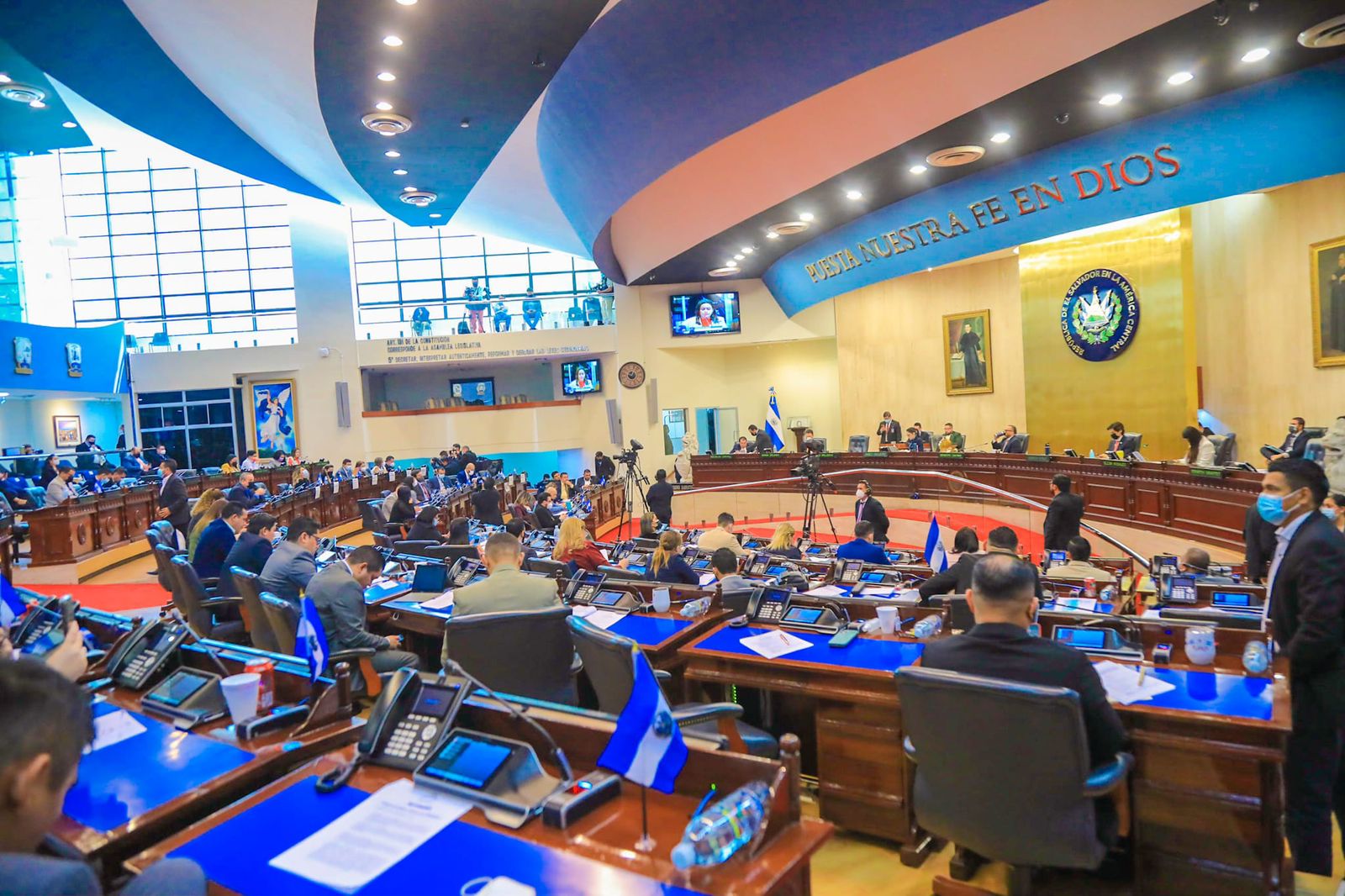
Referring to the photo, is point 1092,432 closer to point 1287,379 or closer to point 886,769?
point 1287,379

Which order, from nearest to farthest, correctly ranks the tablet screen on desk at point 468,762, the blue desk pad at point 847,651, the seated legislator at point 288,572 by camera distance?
the tablet screen on desk at point 468,762 → the blue desk pad at point 847,651 → the seated legislator at point 288,572

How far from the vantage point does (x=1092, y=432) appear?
41.4 feet

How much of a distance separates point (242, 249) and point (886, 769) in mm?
22456

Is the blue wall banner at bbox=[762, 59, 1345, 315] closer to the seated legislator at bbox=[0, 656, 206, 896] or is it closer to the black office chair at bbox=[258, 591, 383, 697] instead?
the black office chair at bbox=[258, 591, 383, 697]

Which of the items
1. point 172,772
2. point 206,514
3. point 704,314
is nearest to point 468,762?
point 172,772

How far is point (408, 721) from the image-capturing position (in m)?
2.26

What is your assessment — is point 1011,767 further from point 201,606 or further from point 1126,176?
point 1126,176

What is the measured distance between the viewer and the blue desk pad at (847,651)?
3194mm

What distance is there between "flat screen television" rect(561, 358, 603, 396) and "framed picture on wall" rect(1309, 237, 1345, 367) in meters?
13.5

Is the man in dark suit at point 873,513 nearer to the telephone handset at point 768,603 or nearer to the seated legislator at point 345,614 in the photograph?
the telephone handset at point 768,603

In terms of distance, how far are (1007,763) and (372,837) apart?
5.22ft

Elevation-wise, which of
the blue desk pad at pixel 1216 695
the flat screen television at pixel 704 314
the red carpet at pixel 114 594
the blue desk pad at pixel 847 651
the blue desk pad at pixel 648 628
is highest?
the flat screen television at pixel 704 314

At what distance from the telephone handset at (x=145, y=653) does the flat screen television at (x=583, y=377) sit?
16314mm

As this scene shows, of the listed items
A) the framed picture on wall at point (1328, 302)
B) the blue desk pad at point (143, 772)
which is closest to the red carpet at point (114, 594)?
the blue desk pad at point (143, 772)
